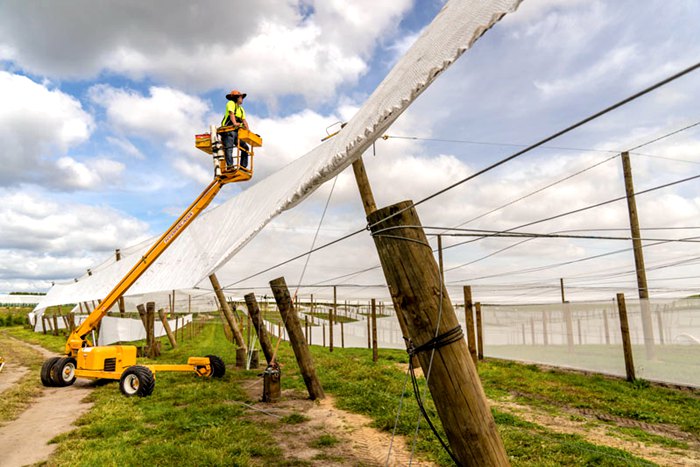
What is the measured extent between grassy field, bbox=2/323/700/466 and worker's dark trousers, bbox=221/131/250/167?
4114 millimetres

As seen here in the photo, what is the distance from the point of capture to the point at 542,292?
20438mm

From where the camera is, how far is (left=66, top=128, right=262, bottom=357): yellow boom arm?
7523 millimetres

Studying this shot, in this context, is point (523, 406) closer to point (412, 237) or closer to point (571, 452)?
point (571, 452)

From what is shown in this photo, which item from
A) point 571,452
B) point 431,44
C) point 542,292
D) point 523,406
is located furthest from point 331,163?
point 542,292

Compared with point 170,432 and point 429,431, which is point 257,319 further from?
point 429,431

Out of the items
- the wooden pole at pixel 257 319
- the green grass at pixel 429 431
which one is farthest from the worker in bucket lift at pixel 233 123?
the green grass at pixel 429 431

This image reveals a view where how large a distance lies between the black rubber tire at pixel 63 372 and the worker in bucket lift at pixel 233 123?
6.40 meters

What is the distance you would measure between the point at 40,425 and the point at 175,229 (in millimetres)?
3989

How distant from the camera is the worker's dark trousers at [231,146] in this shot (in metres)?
7.36

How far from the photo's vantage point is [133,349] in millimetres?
9750

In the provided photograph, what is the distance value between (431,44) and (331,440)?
4.69 m

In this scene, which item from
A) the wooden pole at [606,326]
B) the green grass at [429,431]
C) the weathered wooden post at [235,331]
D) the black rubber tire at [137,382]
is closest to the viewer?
the green grass at [429,431]

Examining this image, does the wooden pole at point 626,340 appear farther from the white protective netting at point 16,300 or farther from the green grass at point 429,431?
the white protective netting at point 16,300

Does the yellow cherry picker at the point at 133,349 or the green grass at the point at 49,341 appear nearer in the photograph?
the yellow cherry picker at the point at 133,349
